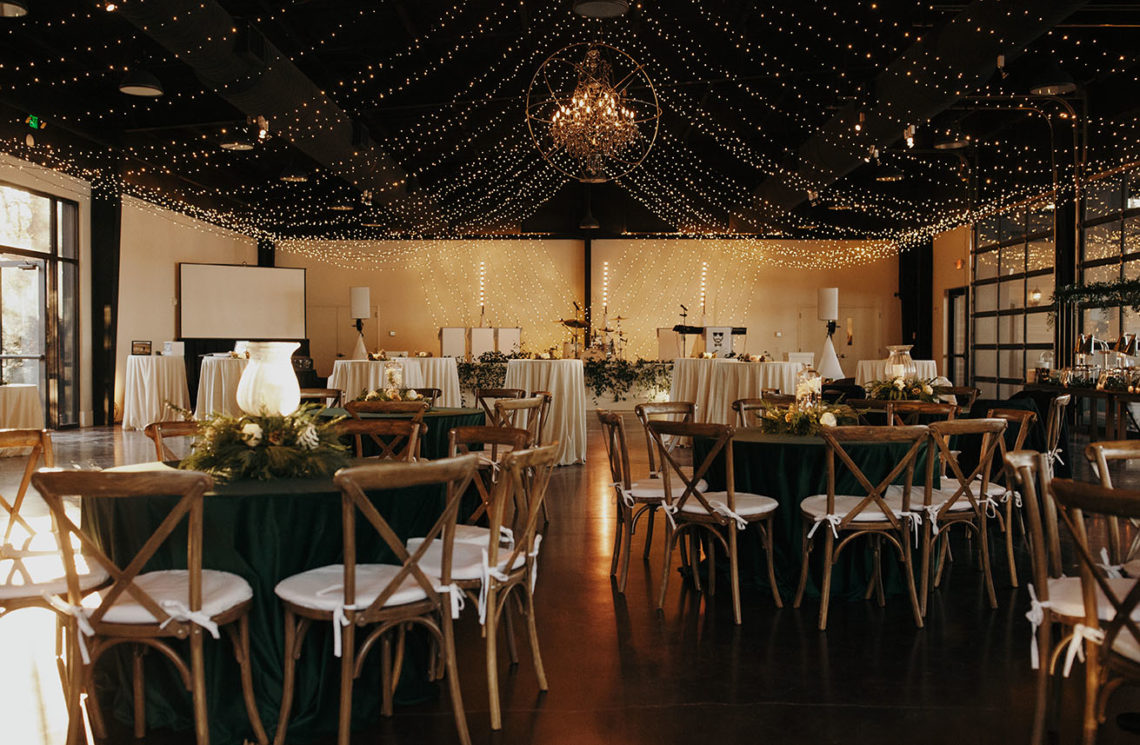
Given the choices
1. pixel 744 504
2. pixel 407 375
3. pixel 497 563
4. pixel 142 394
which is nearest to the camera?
pixel 497 563

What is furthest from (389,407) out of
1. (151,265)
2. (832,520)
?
(151,265)

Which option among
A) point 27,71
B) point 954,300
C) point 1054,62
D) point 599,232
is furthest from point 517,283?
point 1054,62

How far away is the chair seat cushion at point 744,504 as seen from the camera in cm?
364

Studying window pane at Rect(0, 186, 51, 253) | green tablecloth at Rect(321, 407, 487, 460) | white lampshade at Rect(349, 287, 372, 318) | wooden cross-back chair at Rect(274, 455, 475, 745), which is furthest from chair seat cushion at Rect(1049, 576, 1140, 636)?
white lampshade at Rect(349, 287, 372, 318)

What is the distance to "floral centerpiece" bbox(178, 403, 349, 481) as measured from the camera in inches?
112

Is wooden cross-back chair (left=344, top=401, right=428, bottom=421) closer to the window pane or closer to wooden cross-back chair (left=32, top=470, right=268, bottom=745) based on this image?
wooden cross-back chair (left=32, top=470, right=268, bottom=745)

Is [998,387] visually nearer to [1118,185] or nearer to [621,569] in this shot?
[1118,185]

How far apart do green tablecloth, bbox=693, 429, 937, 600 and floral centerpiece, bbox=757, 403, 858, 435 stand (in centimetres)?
18

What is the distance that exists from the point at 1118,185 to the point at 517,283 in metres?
10.7

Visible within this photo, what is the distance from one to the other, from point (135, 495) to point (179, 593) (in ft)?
1.26

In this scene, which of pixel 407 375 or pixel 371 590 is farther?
pixel 407 375

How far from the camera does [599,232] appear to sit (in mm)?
17266

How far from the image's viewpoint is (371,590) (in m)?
2.36

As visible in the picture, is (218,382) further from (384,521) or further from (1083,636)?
(1083,636)
